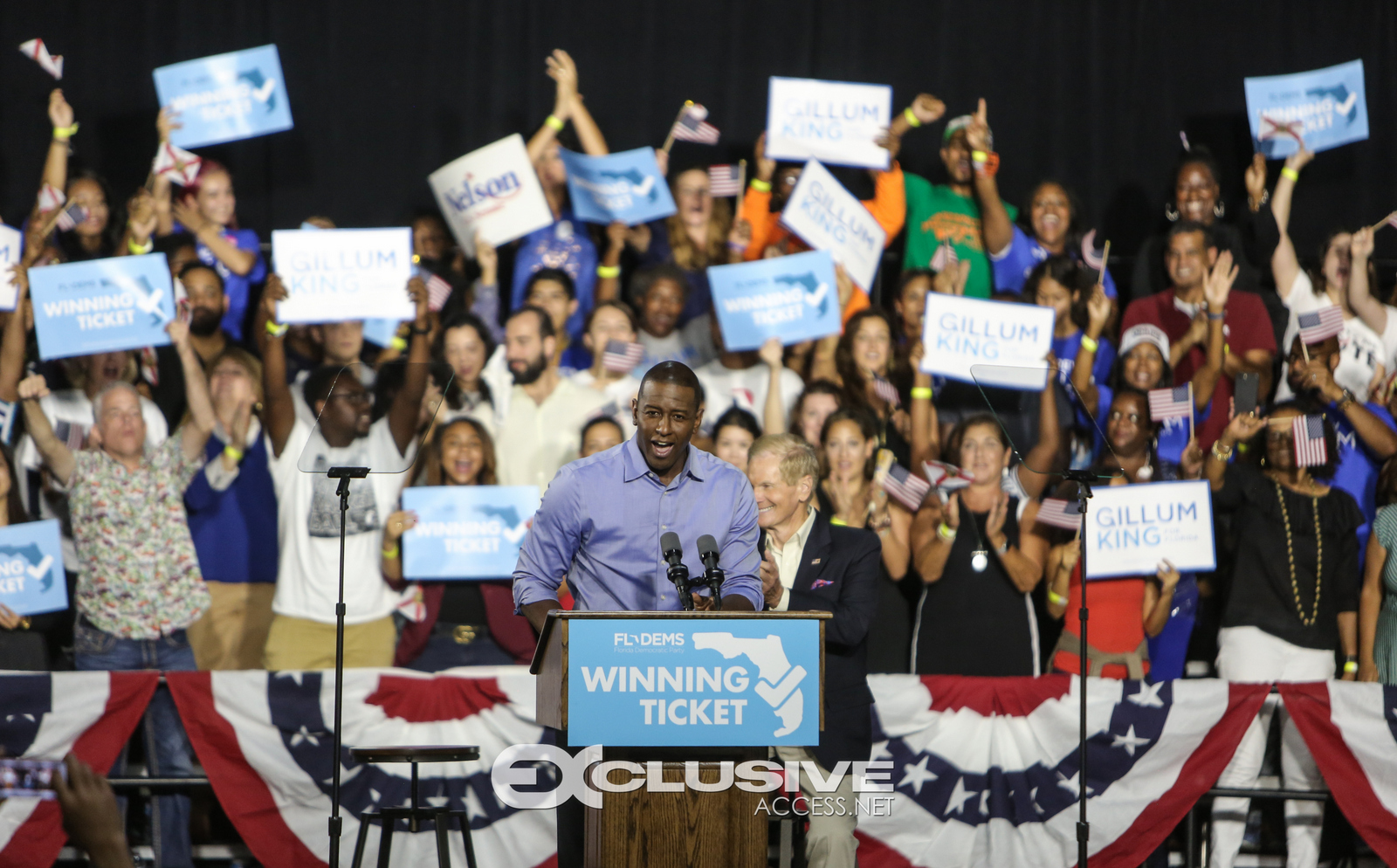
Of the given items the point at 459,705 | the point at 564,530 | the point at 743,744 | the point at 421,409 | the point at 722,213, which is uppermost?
the point at 722,213

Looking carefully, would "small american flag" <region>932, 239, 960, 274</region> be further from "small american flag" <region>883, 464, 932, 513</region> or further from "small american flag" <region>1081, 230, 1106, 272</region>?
"small american flag" <region>883, 464, 932, 513</region>

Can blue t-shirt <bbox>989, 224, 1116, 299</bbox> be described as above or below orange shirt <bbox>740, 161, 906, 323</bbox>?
below

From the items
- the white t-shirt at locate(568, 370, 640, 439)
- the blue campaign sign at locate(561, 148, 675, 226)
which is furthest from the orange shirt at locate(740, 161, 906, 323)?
the white t-shirt at locate(568, 370, 640, 439)

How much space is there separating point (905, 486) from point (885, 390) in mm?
571

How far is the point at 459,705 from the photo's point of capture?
511 cm

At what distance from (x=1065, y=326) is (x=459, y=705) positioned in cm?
332

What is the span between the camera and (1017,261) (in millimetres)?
6887

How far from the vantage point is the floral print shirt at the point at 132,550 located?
5641 mm

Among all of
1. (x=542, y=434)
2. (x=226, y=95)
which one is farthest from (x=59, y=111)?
(x=542, y=434)

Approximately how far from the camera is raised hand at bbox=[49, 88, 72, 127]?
694 cm

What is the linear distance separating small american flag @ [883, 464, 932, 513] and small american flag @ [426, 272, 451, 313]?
2.31m

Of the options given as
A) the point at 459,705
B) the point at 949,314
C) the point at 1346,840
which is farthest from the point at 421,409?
the point at 1346,840

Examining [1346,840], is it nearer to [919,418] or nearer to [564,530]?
[919,418]

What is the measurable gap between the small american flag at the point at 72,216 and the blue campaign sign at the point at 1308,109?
5.72 metres
